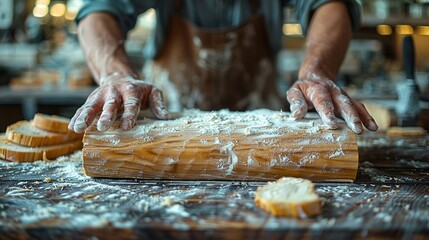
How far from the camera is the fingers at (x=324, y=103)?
1437mm

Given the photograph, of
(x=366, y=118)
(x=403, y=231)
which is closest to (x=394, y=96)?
(x=366, y=118)

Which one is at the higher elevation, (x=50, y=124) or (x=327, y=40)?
(x=327, y=40)

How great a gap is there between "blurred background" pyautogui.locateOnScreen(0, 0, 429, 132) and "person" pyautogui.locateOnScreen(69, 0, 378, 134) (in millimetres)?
851

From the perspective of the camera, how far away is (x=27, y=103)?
3.85 meters

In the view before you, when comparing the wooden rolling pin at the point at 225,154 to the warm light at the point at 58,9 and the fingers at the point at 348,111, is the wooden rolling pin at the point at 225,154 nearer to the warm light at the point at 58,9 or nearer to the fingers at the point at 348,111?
the fingers at the point at 348,111

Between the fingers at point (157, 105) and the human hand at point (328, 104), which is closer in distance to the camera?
the human hand at point (328, 104)

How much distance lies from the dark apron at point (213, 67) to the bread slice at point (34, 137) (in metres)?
1.03

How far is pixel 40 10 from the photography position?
5.86 metres

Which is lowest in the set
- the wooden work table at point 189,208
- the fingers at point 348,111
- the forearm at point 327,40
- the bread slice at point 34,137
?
the wooden work table at point 189,208

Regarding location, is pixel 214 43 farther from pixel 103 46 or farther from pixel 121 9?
pixel 103 46

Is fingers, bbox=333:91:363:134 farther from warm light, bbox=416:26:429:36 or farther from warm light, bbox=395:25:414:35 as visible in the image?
warm light, bbox=416:26:429:36

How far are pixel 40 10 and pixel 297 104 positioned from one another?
5017mm

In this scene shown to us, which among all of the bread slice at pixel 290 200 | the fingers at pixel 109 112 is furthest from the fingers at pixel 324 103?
the fingers at pixel 109 112

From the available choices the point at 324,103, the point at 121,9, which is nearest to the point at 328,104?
the point at 324,103
